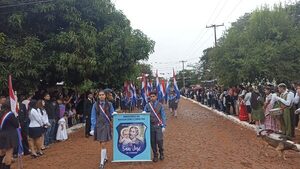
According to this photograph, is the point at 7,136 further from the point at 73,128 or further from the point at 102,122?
the point at 73,128

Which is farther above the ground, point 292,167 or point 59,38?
point 59,38

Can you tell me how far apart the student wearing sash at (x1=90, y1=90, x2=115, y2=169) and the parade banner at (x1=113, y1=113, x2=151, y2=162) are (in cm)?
35

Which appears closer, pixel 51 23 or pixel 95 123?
pixel 95 123

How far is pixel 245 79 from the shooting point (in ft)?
84.9

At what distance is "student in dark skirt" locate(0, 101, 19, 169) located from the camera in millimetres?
10477

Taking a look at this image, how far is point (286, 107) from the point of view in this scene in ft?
46.2

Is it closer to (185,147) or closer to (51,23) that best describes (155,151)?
(185,147)

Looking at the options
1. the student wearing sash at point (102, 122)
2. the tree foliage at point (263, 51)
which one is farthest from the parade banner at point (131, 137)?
the tree foliage at point (263, 51)

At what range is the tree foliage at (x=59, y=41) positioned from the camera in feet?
60.7

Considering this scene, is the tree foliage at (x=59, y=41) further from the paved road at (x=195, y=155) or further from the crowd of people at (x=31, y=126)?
the paved road at (x=195, y=155)

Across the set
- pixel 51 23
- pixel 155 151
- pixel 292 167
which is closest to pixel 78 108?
pixel 51 23

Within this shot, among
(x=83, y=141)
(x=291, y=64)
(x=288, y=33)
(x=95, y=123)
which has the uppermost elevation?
(x=288, y=33)

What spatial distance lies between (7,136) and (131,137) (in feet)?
10.3

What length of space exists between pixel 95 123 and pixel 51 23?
1016 centimetres
